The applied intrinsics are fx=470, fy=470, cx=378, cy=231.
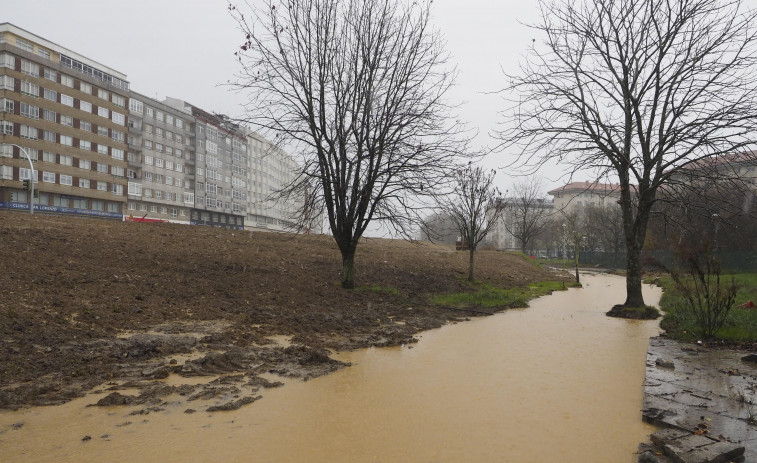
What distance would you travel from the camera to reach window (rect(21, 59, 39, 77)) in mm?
46281

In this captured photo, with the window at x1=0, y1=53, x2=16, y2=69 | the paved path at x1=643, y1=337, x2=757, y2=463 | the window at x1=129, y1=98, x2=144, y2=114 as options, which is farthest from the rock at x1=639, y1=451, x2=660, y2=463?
the window at x1=129, y1=98, x2=144, y2=114

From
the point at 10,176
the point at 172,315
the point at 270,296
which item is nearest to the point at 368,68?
the point at 270,296

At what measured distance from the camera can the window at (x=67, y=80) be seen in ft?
165

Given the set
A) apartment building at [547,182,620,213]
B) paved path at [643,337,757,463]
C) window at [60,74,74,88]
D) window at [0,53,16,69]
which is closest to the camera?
paved path at [643,337,757,463]

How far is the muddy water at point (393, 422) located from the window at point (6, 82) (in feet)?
177

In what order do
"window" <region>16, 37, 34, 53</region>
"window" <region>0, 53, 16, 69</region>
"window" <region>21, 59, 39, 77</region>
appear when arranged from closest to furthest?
"window" <region>0, 53, 16, 69</region>, "window" <region>21, 59, 39, 77</region>, "window" <region>16, 37, 34, 53</region>

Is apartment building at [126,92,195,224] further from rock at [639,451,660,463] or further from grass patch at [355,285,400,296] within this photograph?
rock at [639,451,660,463]

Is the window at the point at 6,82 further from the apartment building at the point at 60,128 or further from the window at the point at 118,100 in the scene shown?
the window at the point at 118,100

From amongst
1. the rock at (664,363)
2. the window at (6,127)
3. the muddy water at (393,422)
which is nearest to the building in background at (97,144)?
the window at (6,127)

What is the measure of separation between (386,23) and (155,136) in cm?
6031

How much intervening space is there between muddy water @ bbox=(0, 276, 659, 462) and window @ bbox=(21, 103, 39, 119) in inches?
2141

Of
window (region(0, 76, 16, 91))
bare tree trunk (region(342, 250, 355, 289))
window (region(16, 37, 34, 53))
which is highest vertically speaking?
window (region(16, 37, 34, 53))

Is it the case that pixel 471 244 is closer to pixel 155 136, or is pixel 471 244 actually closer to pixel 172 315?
pixel 172 315

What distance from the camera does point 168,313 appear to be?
900 cm
